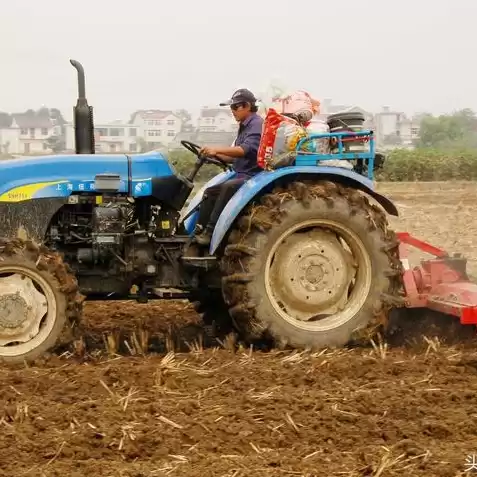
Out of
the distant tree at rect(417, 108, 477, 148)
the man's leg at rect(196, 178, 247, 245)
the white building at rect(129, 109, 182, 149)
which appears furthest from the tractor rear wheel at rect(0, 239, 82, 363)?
the white building at rect(129, 109, 182, 149)

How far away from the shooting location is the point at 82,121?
6457mm

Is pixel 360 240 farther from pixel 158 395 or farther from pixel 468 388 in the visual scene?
pixel 158 395

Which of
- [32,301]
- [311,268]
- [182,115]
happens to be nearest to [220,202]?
[311,268]

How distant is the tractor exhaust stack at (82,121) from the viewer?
636cm

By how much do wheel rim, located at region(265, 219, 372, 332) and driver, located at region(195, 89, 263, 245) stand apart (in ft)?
1.65

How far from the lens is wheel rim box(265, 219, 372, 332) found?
239 inches

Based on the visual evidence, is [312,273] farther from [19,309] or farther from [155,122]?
[155,122]

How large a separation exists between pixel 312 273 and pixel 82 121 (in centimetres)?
194

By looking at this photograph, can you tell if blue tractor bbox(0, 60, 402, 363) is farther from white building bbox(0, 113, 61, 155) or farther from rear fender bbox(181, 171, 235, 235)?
white building bbox(0, 113, 61, 155)

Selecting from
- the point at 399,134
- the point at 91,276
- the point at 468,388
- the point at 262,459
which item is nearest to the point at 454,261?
the point at 468,388

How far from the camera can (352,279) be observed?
20.3 ft

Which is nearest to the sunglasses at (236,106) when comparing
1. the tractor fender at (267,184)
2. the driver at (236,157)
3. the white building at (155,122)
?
the driver at (236,157)

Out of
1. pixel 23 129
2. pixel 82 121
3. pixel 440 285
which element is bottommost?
pixel 440 285

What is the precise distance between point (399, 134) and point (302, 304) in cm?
7178
